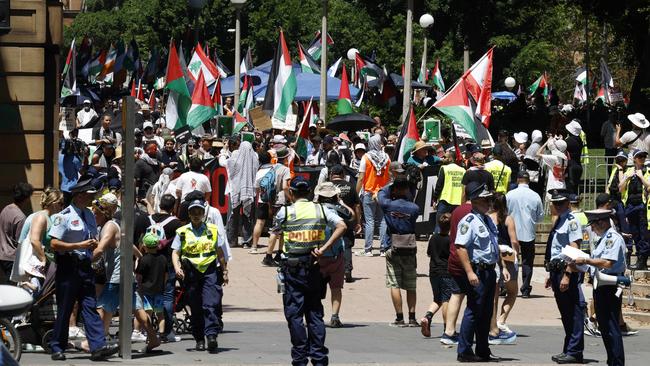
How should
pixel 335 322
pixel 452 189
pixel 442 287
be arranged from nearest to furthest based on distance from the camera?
pixel 442 287
pixel 335 322
pixel 452 189

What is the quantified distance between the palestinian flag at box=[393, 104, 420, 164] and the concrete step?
6759mm

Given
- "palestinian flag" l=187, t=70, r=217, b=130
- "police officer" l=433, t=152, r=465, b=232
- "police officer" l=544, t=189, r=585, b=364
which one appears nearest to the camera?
"police officer" l=544, t=189, r=585, b=364

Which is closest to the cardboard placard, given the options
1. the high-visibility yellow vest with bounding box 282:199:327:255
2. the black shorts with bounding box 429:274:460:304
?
the black shorts with bounding box 429:274:460:304

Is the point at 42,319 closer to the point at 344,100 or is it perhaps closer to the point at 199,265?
the point at 199,265

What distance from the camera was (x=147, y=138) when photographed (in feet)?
87.0

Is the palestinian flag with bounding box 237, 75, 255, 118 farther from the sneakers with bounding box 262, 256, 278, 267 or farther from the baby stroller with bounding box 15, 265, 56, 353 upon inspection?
the baby stroller with bounding box 15, 265, 56, 353

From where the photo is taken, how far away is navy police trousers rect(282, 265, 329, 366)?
39.6ft

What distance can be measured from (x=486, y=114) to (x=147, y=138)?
6456 millimetres

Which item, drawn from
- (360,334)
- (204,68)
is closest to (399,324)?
(360,334)

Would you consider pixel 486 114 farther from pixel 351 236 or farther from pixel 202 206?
pixel 202 206

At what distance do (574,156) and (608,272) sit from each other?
12.6 meters

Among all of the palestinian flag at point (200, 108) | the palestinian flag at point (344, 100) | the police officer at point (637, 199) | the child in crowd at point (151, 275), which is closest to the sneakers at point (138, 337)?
the child in crowd at point (151, 275)

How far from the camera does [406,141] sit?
23859mm

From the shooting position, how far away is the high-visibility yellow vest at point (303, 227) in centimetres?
1245
